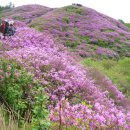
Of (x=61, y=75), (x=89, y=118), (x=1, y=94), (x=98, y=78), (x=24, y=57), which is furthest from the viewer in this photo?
(x=98, y=78)

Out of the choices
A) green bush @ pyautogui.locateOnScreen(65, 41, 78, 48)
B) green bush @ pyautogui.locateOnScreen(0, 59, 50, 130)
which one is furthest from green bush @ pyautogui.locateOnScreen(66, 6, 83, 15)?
green bush @ pyautogui.locateOnScreen(0, 59, 50, 130)

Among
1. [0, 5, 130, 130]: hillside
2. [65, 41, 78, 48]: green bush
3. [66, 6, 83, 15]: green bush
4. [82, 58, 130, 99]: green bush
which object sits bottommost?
[82, 58, 130, 99]: green bush

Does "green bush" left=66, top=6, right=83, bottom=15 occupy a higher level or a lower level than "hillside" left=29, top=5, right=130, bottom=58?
higher

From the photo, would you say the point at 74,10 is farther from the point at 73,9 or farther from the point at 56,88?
the point at 56,88

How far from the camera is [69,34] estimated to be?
96.9 ft

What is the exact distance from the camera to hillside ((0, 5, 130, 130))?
18.9 ft

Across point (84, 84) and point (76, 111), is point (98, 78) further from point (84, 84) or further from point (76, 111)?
point (76, 111)

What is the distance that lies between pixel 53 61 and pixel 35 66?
1.11 m

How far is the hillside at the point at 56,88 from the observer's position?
5.75 m

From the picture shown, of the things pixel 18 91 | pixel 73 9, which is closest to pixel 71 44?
pixel 73 9

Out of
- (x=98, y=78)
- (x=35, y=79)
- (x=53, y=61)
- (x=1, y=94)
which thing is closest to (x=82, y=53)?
(x=98, y=78)

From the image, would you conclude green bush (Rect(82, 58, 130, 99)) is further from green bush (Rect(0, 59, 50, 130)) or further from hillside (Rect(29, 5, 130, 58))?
green bush (Rect(0, 59, 50, 130))

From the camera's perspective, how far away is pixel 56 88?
1075 centimetres

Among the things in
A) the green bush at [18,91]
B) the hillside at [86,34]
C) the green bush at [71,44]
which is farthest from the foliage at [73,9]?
the green bush at [18,91]
